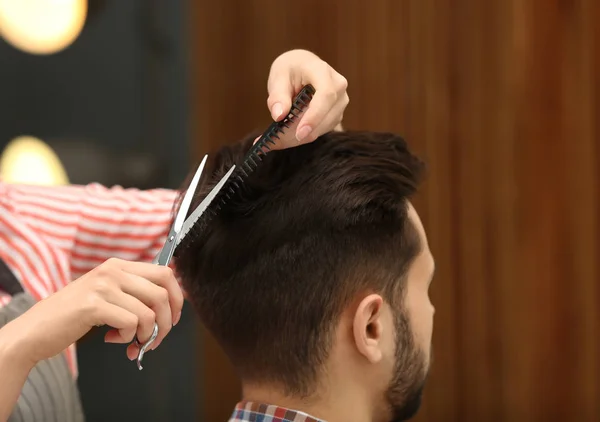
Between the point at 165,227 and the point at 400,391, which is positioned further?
the point at 165,227

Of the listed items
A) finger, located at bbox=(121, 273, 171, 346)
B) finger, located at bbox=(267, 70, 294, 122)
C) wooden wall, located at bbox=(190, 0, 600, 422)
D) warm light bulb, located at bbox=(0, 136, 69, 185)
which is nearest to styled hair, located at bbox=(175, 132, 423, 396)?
finger, located at bbox=(267, 70, 294, 122)

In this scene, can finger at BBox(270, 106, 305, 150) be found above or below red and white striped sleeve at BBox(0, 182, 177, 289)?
above

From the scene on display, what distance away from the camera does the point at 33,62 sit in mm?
2051

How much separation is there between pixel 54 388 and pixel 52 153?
0.98 metres

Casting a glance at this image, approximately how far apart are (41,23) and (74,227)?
895 millimetres

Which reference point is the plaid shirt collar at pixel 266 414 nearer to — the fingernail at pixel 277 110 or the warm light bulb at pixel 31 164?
the fingernail at pixel 277 110

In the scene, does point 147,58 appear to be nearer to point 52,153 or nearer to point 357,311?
point 52,153

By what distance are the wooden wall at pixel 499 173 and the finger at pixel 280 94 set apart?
0.74 metres

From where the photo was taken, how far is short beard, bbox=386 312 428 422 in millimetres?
1101

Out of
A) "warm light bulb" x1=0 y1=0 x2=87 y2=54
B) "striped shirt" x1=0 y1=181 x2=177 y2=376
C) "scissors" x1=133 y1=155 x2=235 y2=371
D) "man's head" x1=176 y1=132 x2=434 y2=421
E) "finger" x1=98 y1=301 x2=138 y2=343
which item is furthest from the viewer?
"warm light bulb" x1=0 y1=0 x2=87 y2=54

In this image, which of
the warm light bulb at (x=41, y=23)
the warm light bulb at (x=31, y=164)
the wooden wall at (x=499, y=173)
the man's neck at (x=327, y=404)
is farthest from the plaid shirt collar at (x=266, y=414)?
the warm light bulb at (x=41, y=23)

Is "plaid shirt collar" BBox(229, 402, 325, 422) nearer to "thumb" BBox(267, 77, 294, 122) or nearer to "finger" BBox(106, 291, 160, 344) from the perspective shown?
"finger" BBox(106, 291, 160, 344)

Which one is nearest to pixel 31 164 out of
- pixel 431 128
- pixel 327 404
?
pixel 431 128

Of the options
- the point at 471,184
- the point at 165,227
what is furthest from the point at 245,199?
the point at 471,184
